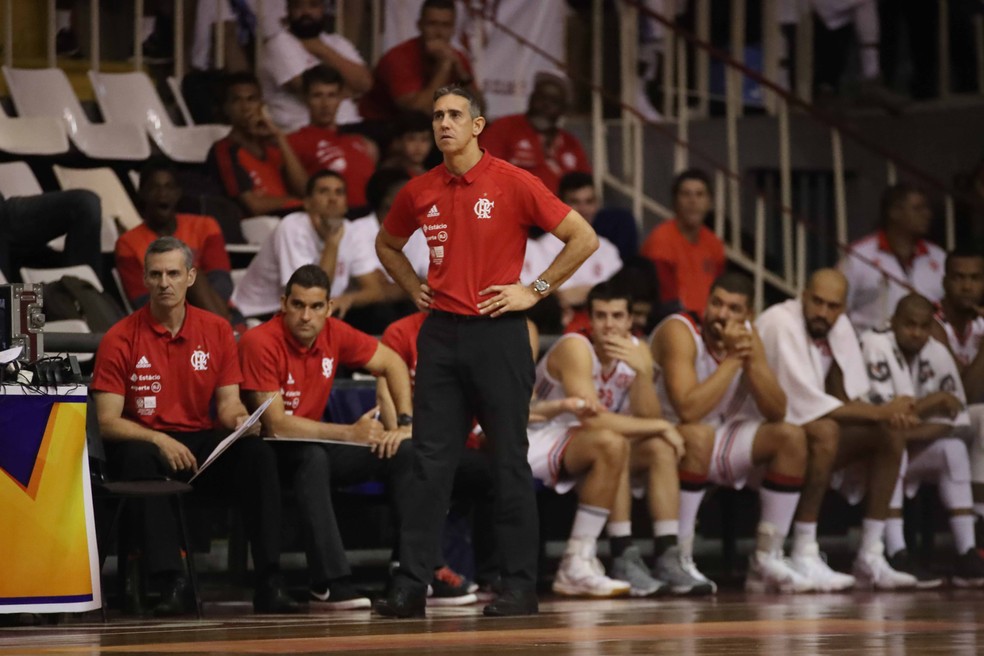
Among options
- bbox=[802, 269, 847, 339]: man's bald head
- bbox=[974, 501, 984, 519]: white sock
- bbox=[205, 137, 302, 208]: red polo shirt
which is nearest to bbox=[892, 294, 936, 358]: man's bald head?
bbox=[802, 269, 847, 339]: man's bald head

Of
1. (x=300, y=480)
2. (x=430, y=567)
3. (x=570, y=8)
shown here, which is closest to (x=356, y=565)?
(x=300, y=480)

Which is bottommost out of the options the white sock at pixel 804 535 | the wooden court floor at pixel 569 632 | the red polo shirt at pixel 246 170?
the wooden court floor at pixel 569 632

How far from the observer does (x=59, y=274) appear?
27.9 feet

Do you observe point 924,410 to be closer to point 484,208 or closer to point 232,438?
point 484,208

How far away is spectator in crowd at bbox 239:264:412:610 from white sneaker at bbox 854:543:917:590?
2434 mm

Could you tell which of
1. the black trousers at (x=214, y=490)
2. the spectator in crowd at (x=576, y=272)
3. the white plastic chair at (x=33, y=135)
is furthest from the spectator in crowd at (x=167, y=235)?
the black trousers at (x=214, y=490)

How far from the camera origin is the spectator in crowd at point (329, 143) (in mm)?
10367

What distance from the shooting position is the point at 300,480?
7.10 metres

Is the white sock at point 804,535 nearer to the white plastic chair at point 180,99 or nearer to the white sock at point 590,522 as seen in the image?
the white sock at point 590,522

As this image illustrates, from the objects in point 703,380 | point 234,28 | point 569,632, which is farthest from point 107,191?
point 569,632

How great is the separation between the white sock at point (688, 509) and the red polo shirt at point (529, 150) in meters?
2.85

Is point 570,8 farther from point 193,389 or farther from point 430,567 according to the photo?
point 430,567

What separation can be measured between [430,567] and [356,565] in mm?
2619

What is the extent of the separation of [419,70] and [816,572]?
13.4ft
